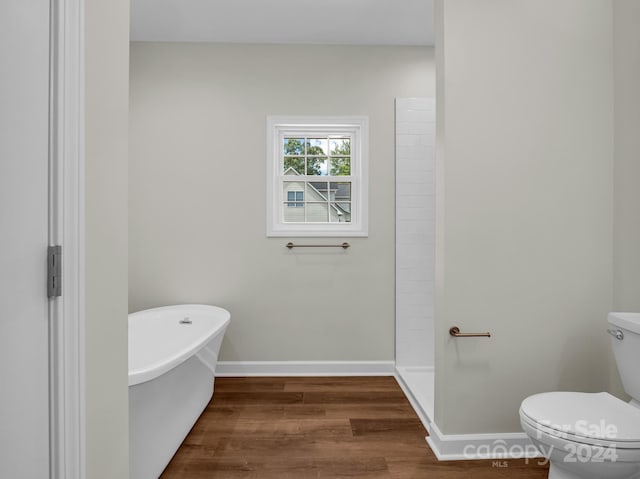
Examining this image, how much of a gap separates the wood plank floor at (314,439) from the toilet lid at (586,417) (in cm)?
49

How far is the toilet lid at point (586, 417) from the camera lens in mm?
1352

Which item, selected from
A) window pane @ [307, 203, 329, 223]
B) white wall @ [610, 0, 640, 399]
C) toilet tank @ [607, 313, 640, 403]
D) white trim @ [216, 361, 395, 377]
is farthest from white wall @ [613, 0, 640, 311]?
window pane @ [307, 203, 329, 223]

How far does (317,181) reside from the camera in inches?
127

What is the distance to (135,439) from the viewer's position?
159 centimetres

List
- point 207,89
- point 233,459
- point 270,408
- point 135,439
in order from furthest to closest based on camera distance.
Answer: point 207,89, point 270,408, point 233,459, point 135,439

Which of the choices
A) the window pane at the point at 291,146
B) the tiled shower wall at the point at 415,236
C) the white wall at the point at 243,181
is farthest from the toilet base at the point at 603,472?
the window pane at the point at 291,146

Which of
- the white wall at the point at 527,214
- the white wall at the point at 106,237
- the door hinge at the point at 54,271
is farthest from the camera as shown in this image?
the white wall at the point at 527,214

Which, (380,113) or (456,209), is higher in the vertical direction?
(380,113)

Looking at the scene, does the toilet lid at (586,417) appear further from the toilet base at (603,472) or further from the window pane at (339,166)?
the window pane at (339,166)

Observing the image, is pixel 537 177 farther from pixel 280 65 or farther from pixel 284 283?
pixel 280 65

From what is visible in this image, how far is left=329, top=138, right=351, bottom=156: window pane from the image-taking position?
3.23 meters

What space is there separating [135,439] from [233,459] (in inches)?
22.8

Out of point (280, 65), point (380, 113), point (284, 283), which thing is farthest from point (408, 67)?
point (284, 283)

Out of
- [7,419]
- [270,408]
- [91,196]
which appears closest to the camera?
[7,419]
